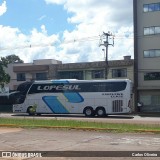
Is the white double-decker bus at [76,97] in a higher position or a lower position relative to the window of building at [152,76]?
lower

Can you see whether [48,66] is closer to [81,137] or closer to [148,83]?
[148,83]

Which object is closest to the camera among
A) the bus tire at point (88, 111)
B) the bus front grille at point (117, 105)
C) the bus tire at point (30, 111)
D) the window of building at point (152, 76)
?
the bus front grille at point (117, 105)

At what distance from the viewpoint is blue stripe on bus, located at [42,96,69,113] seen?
4078 centimetres

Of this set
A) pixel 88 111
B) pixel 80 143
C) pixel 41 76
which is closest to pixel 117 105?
pixel 88 111

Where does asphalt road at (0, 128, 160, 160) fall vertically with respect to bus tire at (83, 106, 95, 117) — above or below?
above

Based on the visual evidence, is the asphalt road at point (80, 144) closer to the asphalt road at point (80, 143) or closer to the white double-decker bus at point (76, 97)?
the asphalt road at point (80, 143)

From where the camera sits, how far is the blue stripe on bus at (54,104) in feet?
134

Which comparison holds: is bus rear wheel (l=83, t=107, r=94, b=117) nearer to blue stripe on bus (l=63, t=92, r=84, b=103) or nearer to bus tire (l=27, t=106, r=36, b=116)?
blue stripe on bus (l=63, t=92, r=84, b=103)

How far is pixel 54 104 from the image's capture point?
40.9 m

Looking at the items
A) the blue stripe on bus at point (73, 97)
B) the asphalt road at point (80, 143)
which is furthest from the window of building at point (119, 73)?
the asphalt road at point (80, 143)

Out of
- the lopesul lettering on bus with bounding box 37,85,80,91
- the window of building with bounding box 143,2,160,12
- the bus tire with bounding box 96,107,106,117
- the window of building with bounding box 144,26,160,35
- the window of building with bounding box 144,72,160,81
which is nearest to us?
the bus tire with bounding box 96,107,106,117

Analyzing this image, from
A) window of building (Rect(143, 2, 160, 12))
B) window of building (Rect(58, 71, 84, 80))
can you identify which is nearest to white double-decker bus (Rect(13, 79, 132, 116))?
window of building (Rect(58, 71, 84, 80))

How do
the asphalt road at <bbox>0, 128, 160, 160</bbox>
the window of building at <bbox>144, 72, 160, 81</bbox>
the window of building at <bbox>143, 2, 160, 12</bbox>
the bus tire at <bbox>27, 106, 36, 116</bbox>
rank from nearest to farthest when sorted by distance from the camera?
the asphalt road at <bbox>0, 128, 160, 160</bbox>
the bus tire at <bbox>27, 106, 36, 116</bbox>
the window of building at <bbox>144, 72, 160, 81</bbox>
the window of building at <bbox>143, 2, 160, 12</bbox>

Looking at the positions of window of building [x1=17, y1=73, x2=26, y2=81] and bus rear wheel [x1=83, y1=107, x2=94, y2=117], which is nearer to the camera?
bus rear wheel [x1=83, y1=107, x2=94, y2=117]
